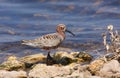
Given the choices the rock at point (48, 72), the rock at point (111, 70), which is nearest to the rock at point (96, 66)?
the rock at point (111, 70)

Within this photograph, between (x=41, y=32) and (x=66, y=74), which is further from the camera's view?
(x=41, y=32)

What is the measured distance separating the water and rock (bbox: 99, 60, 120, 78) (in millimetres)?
4108

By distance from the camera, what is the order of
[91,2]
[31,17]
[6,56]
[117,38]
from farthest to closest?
1. [91,2]
2. [31,17]
3. [6,56]
4. [117,38]

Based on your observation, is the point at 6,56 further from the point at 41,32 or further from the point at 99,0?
the point at 99,0

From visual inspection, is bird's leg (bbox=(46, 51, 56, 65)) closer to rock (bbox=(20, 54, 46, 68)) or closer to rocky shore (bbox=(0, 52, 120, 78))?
rock (bbox=(20, 54, 46, 68))

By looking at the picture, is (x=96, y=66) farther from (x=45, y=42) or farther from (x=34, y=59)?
(x=34, y=59)

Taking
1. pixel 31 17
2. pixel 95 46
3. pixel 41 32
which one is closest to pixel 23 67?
pixel 95 46

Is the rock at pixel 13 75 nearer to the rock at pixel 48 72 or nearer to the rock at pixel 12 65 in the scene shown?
the rock at pixel 48 72

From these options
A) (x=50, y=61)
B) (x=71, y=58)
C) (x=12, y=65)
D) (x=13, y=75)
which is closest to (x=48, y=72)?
(x=13, y=75)

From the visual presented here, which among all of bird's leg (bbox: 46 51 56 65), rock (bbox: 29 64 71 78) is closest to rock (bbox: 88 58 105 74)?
rock (bbox: 29 64 71 78)

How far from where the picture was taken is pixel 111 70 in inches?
361

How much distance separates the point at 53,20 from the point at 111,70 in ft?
25.6

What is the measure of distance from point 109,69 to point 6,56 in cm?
437

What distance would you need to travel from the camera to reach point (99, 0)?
18812 mm
